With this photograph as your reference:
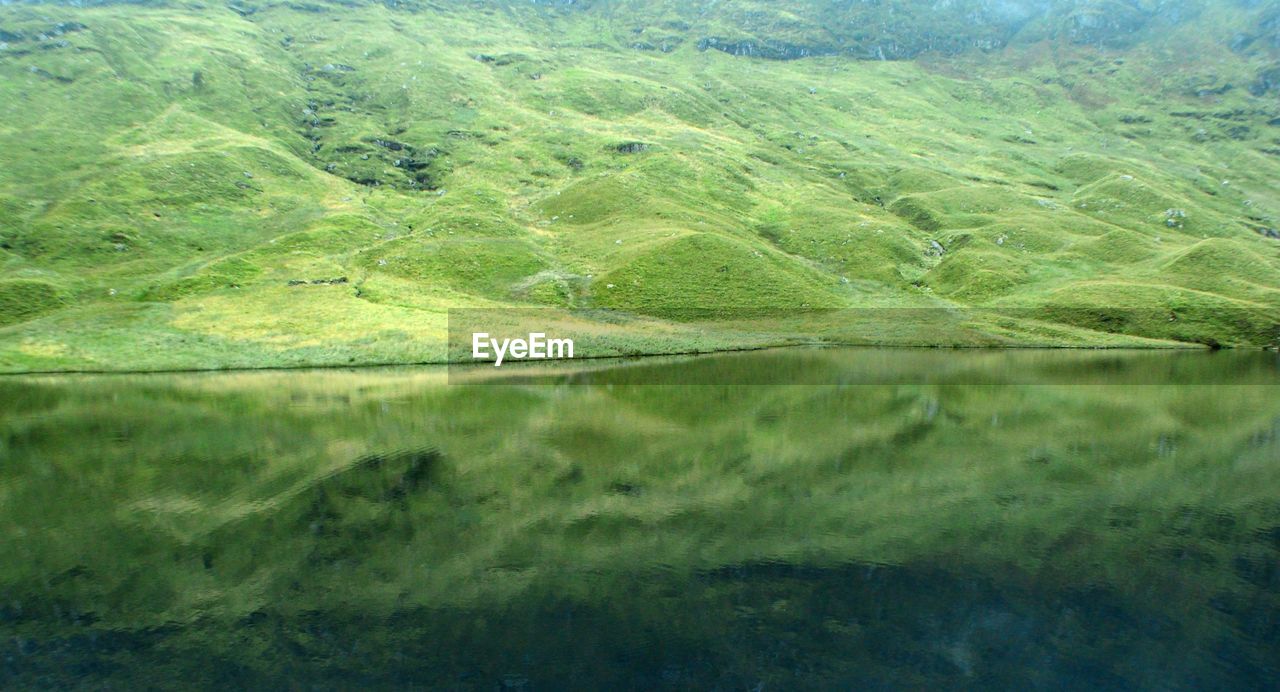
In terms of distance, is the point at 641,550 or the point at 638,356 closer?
the point at 641,550

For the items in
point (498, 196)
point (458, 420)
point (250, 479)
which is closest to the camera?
point (250, 479)

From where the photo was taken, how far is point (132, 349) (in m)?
99.2

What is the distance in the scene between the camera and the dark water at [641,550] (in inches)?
898

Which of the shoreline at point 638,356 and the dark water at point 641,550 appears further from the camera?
the shoreline at point 638,356

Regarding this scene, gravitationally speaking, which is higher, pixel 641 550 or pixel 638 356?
pixel 638 356

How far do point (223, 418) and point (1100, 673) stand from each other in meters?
66.4

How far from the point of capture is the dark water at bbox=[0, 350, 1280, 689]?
898 inches

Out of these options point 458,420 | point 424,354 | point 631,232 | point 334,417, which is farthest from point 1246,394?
point 631,232

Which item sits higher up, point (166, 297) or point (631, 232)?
point (631, 232)

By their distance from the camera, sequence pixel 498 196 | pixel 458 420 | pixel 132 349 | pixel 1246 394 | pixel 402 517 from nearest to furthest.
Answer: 1. pixel 402 517
2. pixel 458 420
3. pixel 1246 394
4. pixel 132 349
5. pixel 498 196

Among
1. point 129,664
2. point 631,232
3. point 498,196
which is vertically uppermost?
point 498,196

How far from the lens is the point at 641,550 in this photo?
1224 inches

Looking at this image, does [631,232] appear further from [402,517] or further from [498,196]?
[402,517]

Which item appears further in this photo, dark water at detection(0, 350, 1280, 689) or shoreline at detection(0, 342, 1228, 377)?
shoreline at detection(0, 342, 1228, 377)
